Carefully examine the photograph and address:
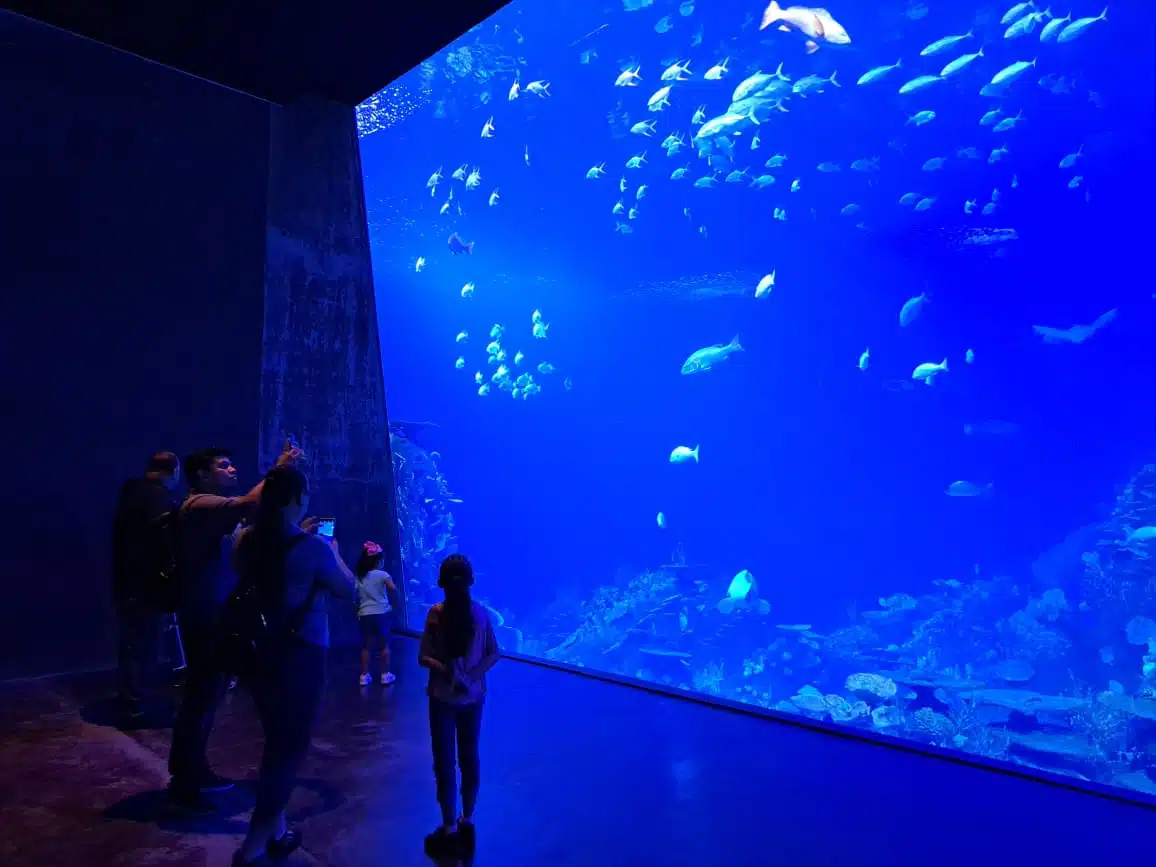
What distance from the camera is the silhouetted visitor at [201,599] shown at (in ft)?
9.65

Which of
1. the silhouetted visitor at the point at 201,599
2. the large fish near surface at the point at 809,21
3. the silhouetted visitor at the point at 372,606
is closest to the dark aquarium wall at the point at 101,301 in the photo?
the silhouetted visitor at the point at 372,606

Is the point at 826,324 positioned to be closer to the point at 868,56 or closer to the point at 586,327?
the point at 868,56

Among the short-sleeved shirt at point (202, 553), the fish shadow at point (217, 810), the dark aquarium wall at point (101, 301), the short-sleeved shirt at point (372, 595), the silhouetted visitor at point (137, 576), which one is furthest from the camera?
the dark aquarium wall at point (101, 301)

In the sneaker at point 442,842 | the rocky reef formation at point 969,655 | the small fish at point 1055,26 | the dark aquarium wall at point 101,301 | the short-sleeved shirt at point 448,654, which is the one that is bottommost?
the rocky reef formation at point 969,655

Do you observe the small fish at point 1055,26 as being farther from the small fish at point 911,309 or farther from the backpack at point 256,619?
the backpack at point 256,619

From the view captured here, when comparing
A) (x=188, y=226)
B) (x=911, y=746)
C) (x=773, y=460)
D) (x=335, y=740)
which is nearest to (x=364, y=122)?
(x=188, y=226)

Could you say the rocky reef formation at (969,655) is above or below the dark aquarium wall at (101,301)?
below

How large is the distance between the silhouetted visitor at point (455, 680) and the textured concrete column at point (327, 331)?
16.5 ft

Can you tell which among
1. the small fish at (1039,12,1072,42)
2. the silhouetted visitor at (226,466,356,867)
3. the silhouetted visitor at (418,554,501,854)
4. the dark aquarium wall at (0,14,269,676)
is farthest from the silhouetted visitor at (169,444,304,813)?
the small fish at (1039,12,1072,42)

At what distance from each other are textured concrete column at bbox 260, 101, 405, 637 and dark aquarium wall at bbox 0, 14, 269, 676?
0.74 feet

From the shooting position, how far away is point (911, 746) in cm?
398

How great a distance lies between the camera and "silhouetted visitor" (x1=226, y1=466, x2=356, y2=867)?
2.23m

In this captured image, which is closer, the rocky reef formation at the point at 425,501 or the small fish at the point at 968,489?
the small fish at the point at 968,489

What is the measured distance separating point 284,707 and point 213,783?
136 cm
